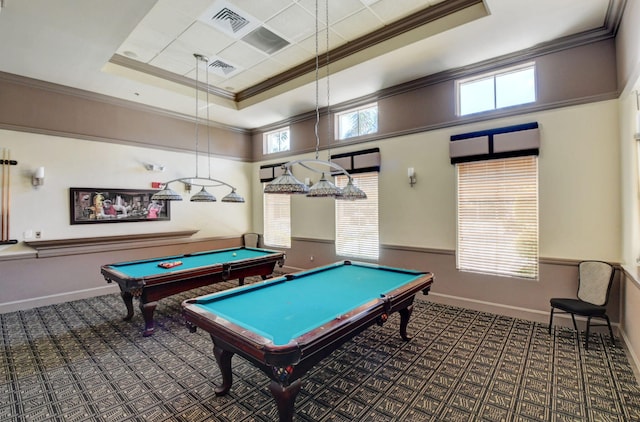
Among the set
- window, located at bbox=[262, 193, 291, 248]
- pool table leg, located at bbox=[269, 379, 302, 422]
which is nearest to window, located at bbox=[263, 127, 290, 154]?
window, located at bbox=[262, 193, 291, 248]

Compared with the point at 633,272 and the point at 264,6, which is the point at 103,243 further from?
the point at 633,272

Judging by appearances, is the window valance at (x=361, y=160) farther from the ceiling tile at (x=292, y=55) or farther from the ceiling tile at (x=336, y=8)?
the ceiling tile at (x=336, y=8)

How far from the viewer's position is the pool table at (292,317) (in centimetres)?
181

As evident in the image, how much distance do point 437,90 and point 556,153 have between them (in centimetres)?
188

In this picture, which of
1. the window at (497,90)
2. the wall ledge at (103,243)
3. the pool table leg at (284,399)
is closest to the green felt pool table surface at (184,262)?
the wall ledge at (103,243)

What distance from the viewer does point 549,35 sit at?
11.8 feet

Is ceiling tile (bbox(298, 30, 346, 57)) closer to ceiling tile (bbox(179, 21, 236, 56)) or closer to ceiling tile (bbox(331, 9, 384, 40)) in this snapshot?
ceiling tile (bbox(331, 9, 384, 40))

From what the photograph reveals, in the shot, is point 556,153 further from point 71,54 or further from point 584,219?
point 71,54

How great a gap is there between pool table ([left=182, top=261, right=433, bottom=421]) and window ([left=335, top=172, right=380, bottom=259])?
1.94 m

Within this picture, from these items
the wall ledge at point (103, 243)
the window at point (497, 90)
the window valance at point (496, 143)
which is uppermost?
the window at point (497, 90)

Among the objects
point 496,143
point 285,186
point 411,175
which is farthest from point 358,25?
point 285,186

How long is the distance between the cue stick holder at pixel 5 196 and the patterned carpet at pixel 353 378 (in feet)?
4.52

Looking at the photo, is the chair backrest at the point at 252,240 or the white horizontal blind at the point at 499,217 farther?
the chair backrest at the point at 252,240

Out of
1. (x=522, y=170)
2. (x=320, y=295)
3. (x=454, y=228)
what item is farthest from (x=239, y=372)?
(x=522, y=170)
